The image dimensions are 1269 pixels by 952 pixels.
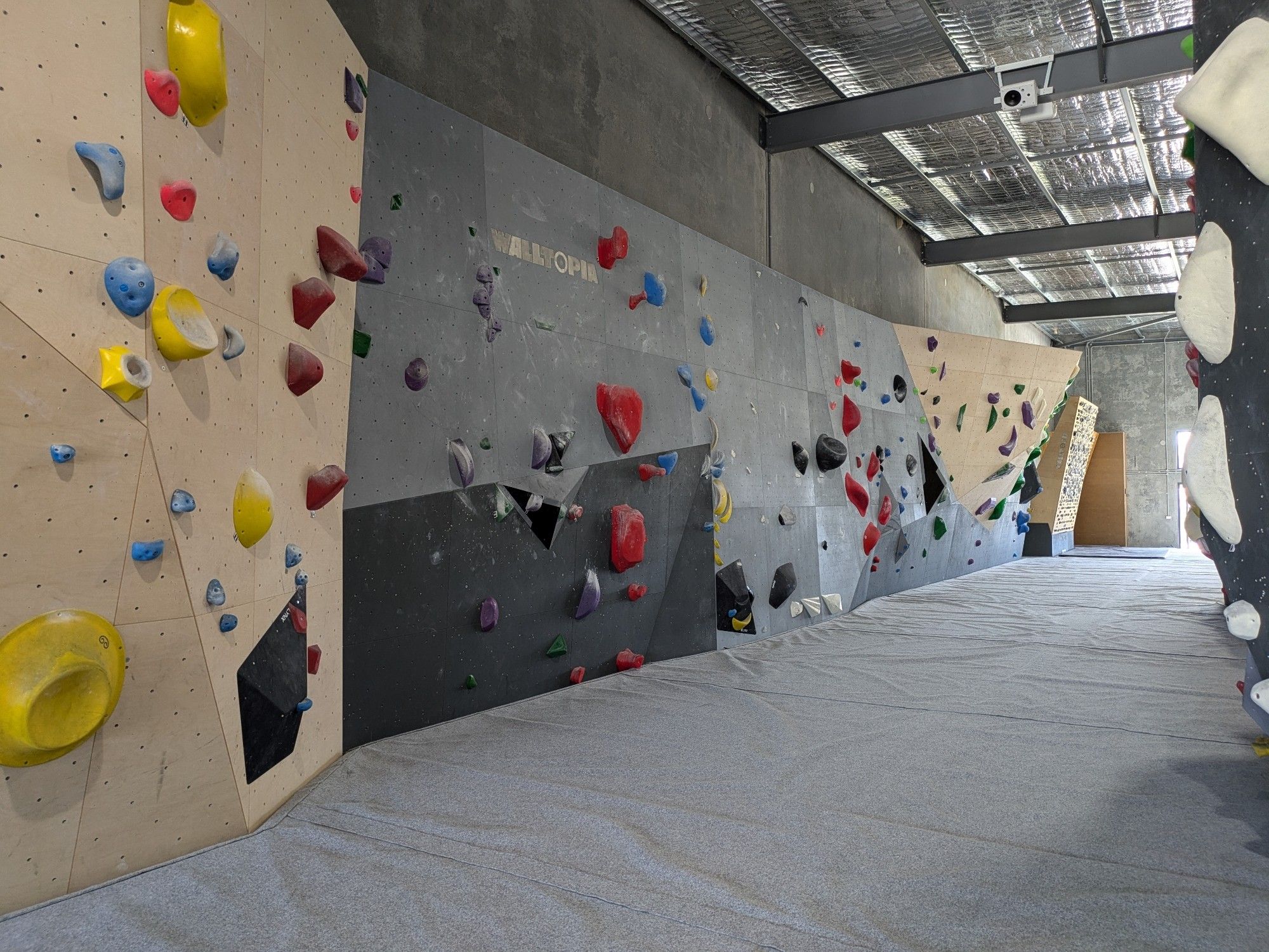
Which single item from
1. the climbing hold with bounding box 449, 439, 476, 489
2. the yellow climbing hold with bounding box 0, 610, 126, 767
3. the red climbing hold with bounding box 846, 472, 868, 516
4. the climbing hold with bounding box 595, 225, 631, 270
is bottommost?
the yellow climbing hold with bounding box 0, 610, 126, 767

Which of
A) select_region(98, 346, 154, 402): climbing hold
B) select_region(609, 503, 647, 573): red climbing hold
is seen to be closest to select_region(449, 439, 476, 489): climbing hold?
select_region(609, 503, 647, 573): red climbing hold

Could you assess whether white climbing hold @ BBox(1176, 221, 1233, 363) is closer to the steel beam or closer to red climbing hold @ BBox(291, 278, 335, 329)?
red climbing hold @ BBox(291, 278, 335, 329)

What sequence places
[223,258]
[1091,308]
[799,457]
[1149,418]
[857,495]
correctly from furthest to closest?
[1149,418], [1091,308], [857,495], [799,457], [223,258]

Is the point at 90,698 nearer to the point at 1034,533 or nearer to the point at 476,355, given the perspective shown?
the point at 476,355

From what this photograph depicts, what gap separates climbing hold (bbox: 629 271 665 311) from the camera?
3.99 metres

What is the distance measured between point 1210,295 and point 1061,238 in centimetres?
743

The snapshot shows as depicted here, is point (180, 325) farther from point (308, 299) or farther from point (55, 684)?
point (55, 684)

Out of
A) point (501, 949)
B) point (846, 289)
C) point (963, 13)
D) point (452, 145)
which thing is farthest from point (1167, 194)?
point (501, 949)

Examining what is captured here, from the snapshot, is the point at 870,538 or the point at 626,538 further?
the point at 870,538

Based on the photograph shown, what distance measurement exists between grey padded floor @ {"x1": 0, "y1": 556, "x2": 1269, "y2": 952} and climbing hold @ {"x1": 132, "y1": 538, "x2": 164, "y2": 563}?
0.61 metres

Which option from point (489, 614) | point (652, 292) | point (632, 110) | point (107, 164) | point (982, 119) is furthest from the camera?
point (982, 119)

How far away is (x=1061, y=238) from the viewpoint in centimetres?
855

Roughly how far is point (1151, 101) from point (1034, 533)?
237 inches

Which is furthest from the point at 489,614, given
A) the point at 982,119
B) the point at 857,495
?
the point at 982,119
